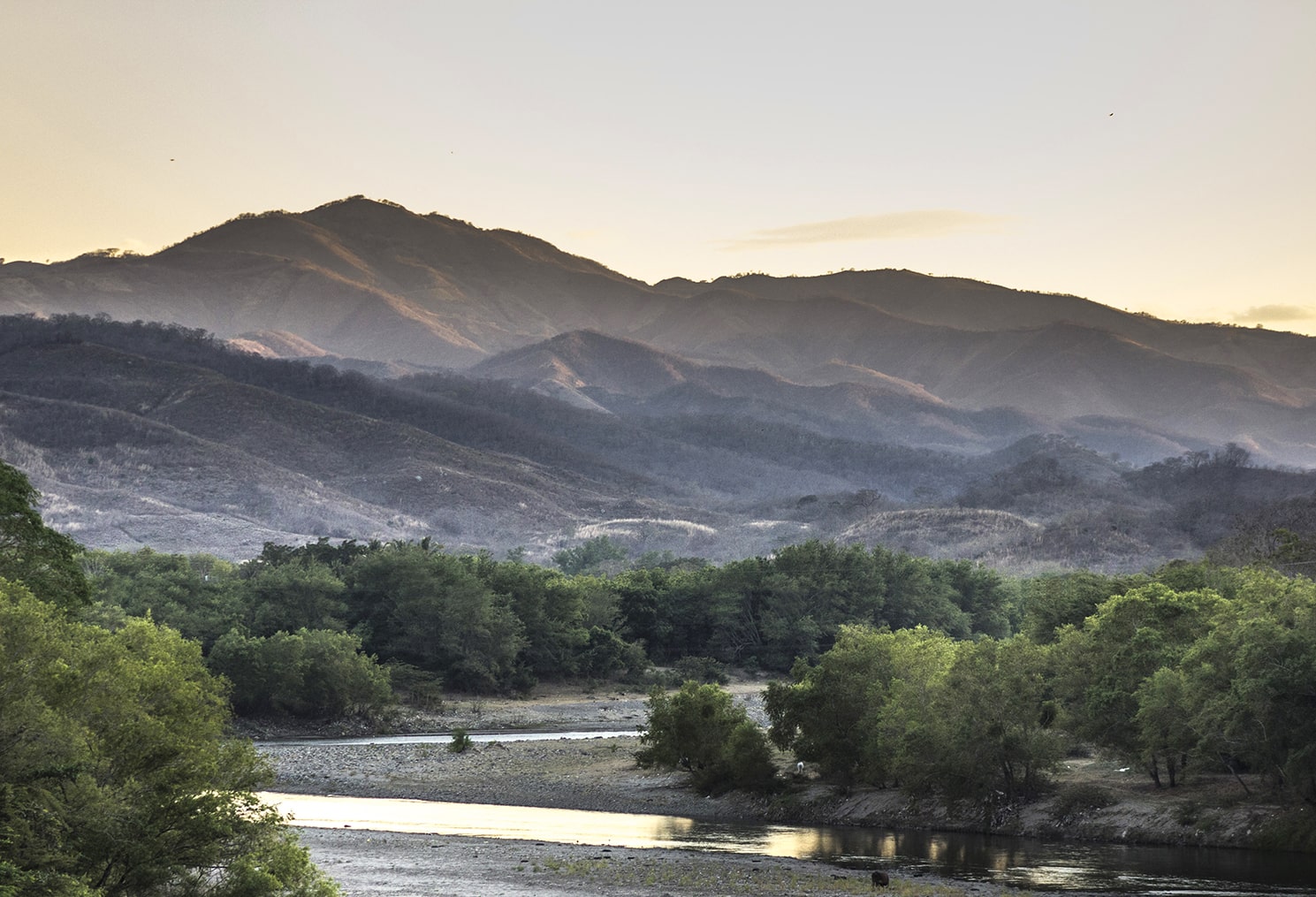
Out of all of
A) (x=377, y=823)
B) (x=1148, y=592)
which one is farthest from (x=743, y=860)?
(x=1148, y=592)

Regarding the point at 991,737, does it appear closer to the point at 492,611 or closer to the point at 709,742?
the point at 709,742

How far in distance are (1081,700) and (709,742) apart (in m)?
13.7

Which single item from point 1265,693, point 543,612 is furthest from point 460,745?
point 1265,693

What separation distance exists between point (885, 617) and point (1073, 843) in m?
74.9

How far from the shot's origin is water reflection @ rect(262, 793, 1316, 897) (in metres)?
36.3

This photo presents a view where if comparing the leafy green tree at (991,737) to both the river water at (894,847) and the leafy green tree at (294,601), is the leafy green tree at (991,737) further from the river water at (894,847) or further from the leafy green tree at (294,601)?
the leafy green tree at (294,601)

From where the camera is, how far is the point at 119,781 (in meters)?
24.2

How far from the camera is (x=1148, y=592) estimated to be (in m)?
52.6

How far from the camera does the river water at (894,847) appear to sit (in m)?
36.2

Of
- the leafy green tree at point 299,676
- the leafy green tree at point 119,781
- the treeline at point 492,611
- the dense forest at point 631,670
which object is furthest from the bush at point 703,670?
the leafy green tree at point 119,781

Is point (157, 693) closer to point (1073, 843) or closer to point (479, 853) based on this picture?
point (479, 853)

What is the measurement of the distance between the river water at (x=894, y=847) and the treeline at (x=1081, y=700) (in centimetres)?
272

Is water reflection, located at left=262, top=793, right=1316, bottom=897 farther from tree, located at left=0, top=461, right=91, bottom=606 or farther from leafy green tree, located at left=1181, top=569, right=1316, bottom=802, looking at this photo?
tree, located at left=0, top=461, right=91, bottom=606

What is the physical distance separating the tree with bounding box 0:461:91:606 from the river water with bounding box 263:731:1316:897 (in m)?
10.2
